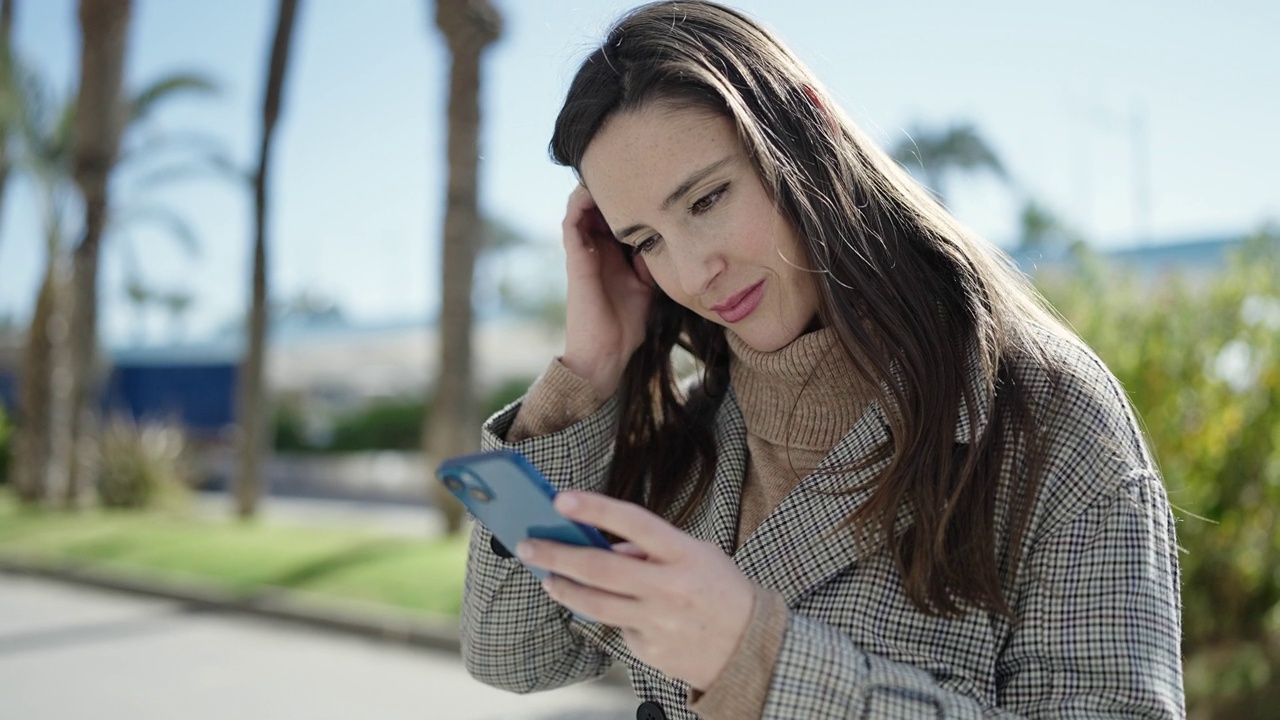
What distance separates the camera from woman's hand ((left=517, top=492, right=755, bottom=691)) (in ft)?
4.37

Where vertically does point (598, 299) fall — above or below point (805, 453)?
above

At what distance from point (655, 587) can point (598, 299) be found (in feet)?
3.21

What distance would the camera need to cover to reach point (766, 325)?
1.97 m

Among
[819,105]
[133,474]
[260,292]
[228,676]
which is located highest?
[819,105]

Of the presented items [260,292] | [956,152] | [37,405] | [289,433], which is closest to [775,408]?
[260,292]

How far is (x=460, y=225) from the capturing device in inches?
390

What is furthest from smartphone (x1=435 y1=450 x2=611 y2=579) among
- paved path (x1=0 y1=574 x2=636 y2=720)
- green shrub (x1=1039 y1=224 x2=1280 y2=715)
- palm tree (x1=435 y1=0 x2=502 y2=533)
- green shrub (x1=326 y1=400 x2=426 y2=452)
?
green shrub (x1=326 y1=400 x2=426 y2=452)

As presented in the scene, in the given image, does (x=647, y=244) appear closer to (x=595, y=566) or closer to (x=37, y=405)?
(x=595, y=566)

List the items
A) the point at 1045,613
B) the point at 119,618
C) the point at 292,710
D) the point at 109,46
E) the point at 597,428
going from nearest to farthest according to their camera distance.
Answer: the point at 1045,613 < the point at 597,428 < the point at 292,710 < the point at 119,618 < the point at 109,46

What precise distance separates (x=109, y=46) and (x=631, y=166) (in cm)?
1516

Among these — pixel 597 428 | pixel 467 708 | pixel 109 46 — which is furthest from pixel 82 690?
pixel 109 46

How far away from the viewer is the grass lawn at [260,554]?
28.7ft

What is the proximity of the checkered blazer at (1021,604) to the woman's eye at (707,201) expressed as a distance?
1.29 feet

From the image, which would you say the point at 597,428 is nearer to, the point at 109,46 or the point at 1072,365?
the point at 1072,365
